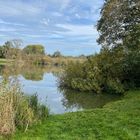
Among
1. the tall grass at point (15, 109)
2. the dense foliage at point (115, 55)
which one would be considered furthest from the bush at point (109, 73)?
the tall grass at point (15, 109)

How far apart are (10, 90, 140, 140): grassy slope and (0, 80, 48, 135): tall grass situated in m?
0.34

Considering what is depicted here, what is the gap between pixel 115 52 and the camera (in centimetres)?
3359

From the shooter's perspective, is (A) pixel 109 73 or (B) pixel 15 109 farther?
(A) pixel 109 73

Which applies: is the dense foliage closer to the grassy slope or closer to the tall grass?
the grassy slope

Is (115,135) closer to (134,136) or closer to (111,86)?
(134,136)

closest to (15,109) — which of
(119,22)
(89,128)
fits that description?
(89,128)

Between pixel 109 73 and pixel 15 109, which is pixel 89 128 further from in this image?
pixel 109 73

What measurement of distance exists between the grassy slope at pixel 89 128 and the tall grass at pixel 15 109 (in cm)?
34

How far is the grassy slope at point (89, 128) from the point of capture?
1162 cm

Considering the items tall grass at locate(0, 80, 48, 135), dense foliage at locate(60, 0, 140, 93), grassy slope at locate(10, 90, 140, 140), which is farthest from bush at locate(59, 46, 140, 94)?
tall grass at locate(0, 80, 48, 135)

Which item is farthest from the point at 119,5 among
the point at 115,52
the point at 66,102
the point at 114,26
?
the point at 66,102

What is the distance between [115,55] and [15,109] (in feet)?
72.6

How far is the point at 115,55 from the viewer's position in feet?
111

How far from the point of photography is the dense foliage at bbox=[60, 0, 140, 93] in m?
31.8
